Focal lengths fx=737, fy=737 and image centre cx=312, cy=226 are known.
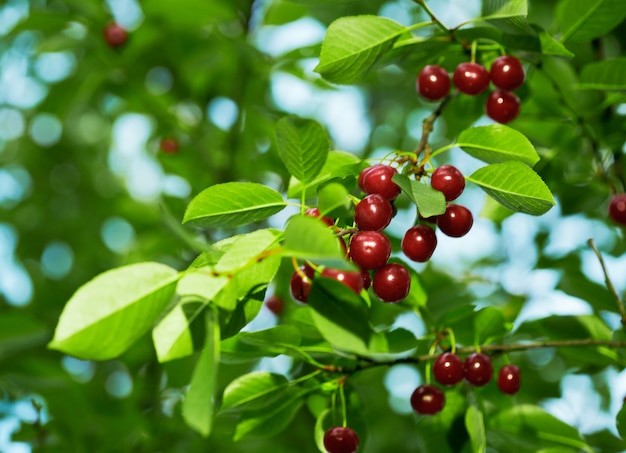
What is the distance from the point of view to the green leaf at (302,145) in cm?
132

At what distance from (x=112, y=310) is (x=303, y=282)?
1.07 feet

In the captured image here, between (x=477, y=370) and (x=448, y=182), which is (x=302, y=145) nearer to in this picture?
(x=448, y=182)

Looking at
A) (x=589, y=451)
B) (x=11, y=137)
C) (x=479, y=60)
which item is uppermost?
(x=479, y=60)

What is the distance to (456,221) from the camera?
4.45ft

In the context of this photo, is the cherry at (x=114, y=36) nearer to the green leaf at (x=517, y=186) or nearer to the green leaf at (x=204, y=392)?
the green leaf at (x=517, y=186)

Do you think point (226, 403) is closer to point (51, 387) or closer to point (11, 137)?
point (51, 387)

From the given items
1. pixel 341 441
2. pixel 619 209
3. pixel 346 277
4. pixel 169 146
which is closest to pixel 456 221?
pixel 346 277

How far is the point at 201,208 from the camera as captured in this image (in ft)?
4.27

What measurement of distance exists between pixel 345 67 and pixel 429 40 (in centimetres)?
29

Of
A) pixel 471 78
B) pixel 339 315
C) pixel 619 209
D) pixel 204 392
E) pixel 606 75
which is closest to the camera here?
pixel 204 392

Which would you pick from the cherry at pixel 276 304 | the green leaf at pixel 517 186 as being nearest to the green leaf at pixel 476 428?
the green leaf at pixel 517 186

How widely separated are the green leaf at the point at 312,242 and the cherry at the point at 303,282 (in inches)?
6.7

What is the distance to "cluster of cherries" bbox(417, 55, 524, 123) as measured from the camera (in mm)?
1721

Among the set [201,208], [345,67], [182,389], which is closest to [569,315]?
[345,67]
